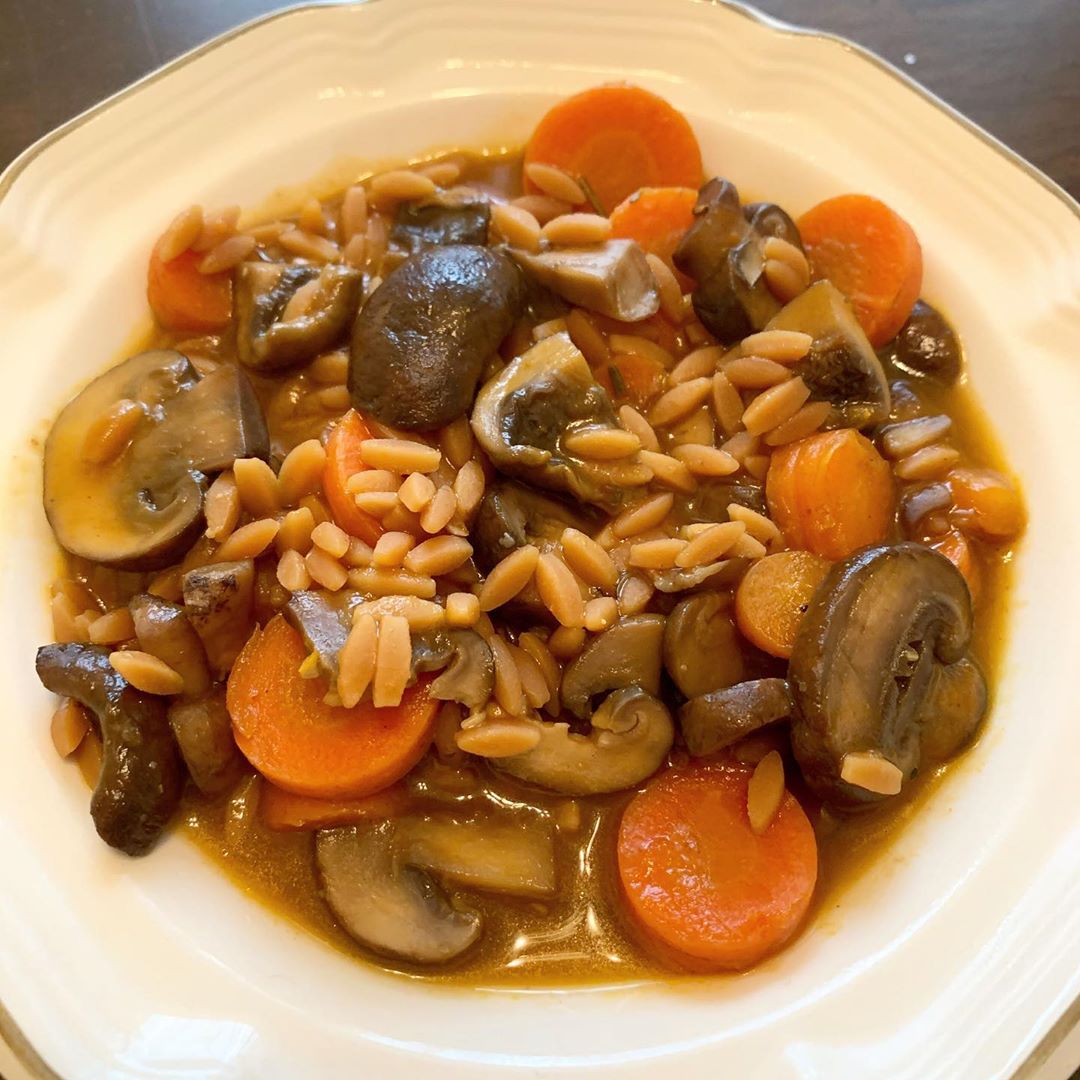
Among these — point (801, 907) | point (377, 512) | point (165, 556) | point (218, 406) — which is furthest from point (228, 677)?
point (801, 907)

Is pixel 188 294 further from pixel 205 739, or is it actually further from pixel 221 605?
pixel 205 739

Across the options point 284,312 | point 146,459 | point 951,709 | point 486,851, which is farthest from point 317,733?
point 951,709

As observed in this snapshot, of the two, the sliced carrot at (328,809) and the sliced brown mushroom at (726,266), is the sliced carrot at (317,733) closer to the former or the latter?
the sliced carrot at (328,809)

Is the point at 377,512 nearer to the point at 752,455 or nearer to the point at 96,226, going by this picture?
the point at 752,455

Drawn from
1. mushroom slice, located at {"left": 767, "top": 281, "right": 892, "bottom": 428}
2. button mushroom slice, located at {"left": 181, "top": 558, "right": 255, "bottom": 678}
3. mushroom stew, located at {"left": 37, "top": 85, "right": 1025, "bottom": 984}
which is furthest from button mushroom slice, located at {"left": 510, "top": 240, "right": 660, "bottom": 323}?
button mushroom slice, located at {"left": 181, "top": 558, "right": 255, "bottom": 678}

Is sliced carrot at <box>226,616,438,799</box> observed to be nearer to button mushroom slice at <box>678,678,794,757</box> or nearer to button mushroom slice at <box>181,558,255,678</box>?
button mushroom slice at <box>181,558,255,678</box>
